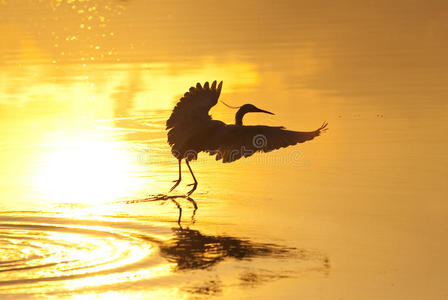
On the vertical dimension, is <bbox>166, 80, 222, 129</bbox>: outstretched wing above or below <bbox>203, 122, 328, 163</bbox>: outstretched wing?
above

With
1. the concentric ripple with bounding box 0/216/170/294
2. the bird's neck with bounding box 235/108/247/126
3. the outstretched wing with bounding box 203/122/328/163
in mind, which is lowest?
the concentric ripple with bounding box 0/216/170/294

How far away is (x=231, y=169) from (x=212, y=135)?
1.16 metres

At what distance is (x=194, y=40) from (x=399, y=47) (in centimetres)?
422

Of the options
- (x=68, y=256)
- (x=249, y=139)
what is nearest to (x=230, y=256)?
(x=68, y=256)

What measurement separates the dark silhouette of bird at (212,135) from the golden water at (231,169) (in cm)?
47

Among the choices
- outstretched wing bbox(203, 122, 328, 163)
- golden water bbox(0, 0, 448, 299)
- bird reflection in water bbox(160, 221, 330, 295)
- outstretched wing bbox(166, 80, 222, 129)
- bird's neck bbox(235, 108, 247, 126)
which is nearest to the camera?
bird reflection in water bbox(160, 221, 330, 295)

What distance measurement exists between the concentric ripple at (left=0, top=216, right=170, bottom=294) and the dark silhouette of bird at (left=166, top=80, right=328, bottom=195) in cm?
174

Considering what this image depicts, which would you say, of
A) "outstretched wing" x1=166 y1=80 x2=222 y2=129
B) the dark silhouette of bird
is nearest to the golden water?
the dark silhouette of bird

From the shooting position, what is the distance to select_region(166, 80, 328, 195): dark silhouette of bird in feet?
40.2

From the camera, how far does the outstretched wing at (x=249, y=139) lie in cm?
1221

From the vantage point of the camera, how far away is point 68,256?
420 inches

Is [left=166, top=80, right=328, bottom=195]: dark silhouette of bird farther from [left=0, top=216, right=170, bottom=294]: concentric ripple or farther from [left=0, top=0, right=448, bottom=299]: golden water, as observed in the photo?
[left=0, top=216, right=170, bottom=294]: concentric ripple

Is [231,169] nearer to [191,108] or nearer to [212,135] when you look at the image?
[191,108]

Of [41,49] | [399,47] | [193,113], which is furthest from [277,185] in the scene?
[41,49]
